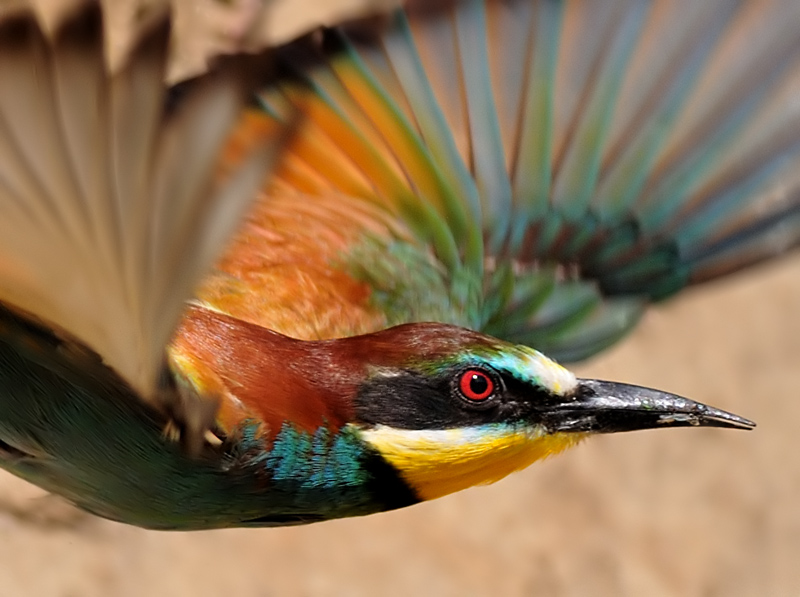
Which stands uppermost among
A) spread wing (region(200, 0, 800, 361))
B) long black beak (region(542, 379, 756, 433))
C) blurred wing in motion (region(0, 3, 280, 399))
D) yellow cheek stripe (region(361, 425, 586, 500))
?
spread wing (region(200, 0, 800, 361))

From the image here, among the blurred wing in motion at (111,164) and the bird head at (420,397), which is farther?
the bird head at (420,397)

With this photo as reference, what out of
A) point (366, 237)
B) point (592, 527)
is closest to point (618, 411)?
point (366, 237)

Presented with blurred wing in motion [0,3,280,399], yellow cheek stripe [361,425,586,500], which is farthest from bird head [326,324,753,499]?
blurred wing in motion [0,3,280,399]

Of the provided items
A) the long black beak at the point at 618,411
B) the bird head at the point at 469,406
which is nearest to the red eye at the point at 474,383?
the bird head at the point at 469,406

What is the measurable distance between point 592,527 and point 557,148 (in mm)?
931

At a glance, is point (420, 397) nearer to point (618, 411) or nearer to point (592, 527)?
point (618, 411)

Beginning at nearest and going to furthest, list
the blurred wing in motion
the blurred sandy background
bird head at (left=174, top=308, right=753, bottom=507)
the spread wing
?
1. the blurred wing in motion
2. bird head at (left=174, top=308, right=753, bottom=507)
3. the spread wing
4. the blurred sandy background

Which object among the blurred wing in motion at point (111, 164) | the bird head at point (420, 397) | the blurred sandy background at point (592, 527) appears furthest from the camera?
the blurred sandy background at point (592, 527)

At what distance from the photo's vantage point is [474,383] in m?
1.55

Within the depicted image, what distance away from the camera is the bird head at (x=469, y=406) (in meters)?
1.53

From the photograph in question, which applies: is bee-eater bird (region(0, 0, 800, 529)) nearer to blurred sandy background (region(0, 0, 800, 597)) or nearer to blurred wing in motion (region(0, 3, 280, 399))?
blurred wing in motion (region(0, 3, 280, 399))

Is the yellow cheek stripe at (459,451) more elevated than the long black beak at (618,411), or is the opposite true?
the long black beak at (618,411)

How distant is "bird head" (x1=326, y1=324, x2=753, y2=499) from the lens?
1.53 meters

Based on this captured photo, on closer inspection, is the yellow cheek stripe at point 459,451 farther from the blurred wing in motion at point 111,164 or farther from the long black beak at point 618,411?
the blurred wing in motion at point 111,164
